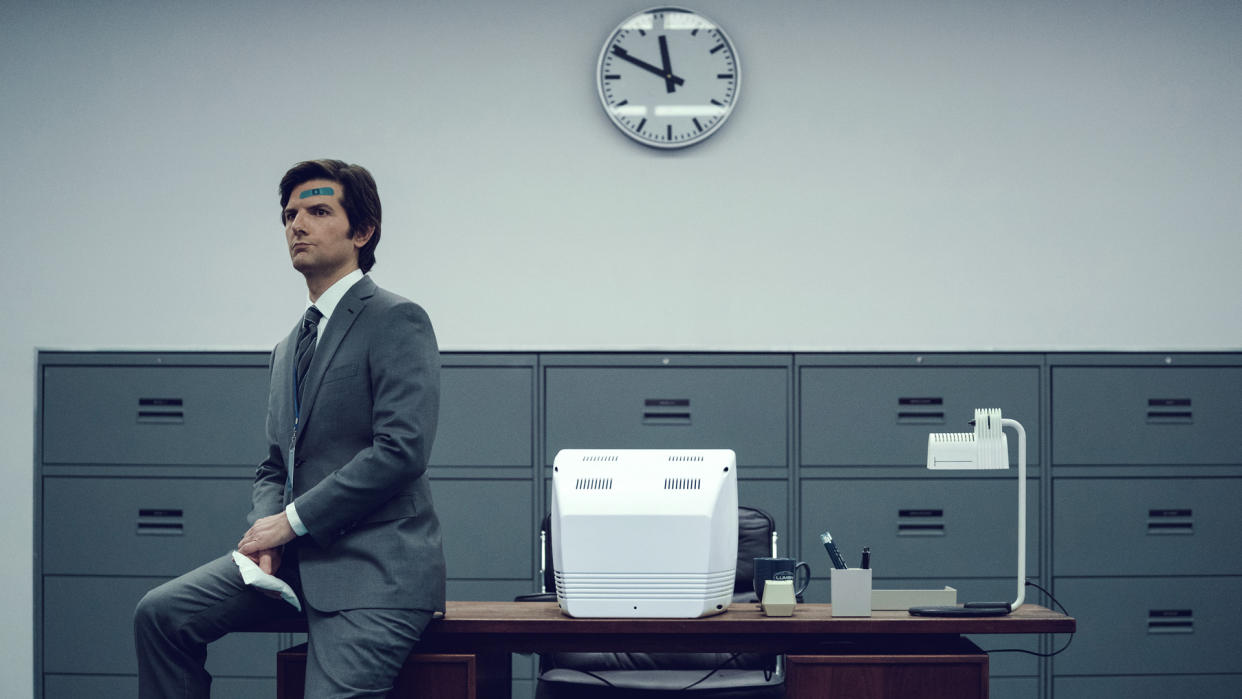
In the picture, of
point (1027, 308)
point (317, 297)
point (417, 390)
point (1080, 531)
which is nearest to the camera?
point (417, 390)

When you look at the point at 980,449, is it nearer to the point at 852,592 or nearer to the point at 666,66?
the point at 852,592

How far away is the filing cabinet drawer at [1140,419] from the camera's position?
116 inches

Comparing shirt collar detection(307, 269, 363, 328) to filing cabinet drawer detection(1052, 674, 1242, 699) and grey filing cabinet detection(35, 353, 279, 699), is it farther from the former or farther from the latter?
filing cabinet drawer detection(1052, 674, 1242, 699)

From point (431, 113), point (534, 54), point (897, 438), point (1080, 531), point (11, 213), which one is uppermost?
point (534, 54)

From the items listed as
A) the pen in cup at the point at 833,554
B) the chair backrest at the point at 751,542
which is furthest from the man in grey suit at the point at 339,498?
the chair backrest at the point at 751,542

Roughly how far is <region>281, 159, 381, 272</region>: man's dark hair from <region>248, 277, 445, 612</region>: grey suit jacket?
0.37 feet

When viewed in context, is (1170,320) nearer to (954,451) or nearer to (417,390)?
(954,451)

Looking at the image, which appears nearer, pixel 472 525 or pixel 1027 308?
pixel 472 525

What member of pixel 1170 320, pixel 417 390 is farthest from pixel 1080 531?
pixel 417 390

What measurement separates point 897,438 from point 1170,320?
1.13 m

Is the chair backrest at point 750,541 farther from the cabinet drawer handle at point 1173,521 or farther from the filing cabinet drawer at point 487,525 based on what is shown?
the cabinet drawer handle at point 1173,521

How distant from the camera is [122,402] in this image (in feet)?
9.77

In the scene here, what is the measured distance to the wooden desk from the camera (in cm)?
168

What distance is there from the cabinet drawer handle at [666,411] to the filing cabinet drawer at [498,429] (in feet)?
1.17
